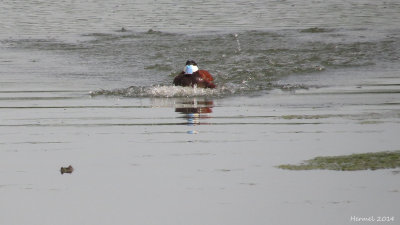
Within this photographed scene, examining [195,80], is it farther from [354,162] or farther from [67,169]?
[67,169]

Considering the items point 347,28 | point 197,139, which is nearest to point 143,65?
point 347,28

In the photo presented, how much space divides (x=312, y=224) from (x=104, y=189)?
95.6 inches

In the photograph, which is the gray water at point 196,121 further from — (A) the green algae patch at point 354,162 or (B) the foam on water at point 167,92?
(A) the green algae patch at point 354,162

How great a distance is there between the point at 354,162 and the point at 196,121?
4642 mm

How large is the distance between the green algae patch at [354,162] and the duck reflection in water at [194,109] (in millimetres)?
3120

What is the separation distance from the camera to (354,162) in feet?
39.3

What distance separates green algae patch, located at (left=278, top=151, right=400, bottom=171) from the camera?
11.7m

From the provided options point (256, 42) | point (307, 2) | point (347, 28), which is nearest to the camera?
point (256, 42)

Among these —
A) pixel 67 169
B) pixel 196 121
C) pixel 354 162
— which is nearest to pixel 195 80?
pixel 196 121

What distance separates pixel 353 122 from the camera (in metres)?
15.6

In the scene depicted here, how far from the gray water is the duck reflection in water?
37 mm

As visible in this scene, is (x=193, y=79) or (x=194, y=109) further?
(x=193, y=79)

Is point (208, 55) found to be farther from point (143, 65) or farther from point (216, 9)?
point (216, 9)

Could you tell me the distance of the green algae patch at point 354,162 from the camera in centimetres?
1170
